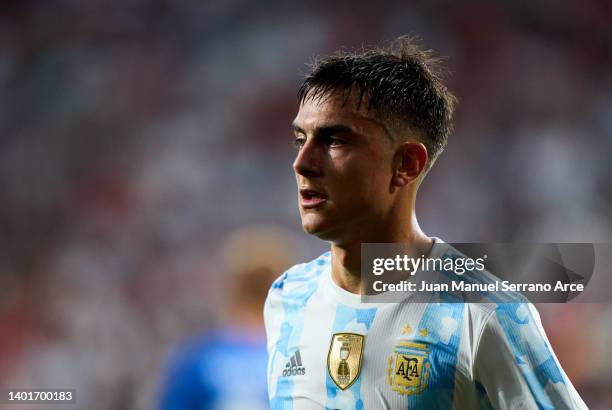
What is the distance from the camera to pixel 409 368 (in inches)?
81.0

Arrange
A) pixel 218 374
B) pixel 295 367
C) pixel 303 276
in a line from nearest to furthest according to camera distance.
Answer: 1. pixel 295 367
2. pixel 303 276
3. pixel 218 374

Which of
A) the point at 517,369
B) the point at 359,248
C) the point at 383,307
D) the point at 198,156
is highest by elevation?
the point at 198,156

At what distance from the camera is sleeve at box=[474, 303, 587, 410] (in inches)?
76.4

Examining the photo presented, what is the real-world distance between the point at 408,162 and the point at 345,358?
670mm

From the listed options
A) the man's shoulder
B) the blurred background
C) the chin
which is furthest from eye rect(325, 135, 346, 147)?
the blurred background

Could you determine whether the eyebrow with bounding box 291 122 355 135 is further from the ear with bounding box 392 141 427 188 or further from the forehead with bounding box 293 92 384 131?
the ear with bounding box 392 141 427 188

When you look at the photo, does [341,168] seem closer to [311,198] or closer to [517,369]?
[311,198]

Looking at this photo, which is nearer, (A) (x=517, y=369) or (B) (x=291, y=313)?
(A) (x=517, y=369)

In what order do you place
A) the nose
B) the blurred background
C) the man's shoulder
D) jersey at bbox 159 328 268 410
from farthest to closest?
1. the blurred background
2. jersey at bbox 159 328 268 410
3. the man's shoulder
4. the nose

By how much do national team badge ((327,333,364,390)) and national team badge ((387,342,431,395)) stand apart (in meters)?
0.12

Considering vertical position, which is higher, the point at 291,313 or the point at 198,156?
the point at 198,156

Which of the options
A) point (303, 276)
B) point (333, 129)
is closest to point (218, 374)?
point (303, 276)

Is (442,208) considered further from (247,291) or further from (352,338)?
(352,338)

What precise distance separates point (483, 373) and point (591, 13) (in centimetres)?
483
